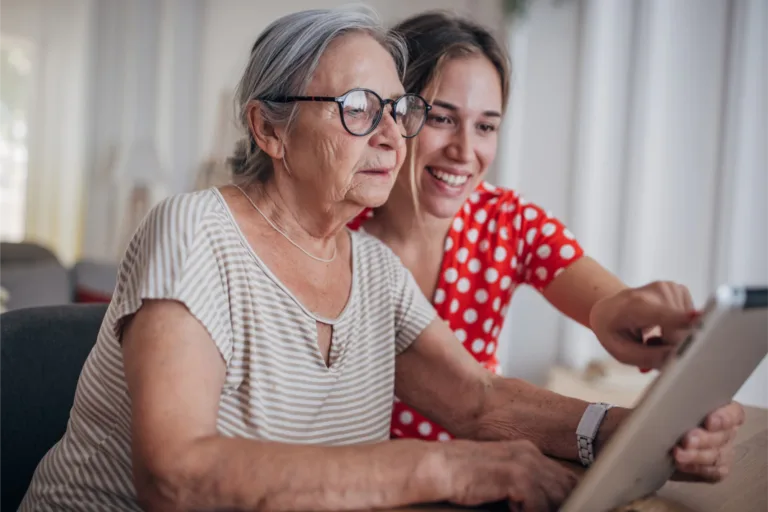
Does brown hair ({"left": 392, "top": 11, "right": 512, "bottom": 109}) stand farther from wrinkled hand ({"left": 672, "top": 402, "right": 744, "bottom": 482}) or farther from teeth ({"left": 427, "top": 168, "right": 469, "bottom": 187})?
wrinkled hand ({"left": 672, "top": 402, "right": 744, "bottom": 482})

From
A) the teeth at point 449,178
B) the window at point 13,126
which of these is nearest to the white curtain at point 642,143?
the teeth at point 449,178

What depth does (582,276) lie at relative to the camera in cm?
158

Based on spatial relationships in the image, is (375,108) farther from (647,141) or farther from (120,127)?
(120,127)

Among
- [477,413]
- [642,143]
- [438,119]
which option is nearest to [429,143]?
[438,119]

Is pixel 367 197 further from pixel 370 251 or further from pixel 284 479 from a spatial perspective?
pixel 284 479

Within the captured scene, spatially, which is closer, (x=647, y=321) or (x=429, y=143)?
(x=647, y=321)

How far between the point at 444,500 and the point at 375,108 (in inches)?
23.4

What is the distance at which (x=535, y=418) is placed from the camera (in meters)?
1.23

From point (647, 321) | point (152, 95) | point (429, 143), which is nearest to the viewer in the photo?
point (647, 321)

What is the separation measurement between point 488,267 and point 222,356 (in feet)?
2.75

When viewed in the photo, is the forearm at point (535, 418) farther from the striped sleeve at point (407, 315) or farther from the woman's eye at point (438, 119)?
the woman's eye at point (438, 119)

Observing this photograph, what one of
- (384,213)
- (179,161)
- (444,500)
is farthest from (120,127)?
(444,500)

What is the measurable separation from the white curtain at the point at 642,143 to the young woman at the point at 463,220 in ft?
5.94

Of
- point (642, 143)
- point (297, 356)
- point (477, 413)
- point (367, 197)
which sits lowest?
point (477, 413)
